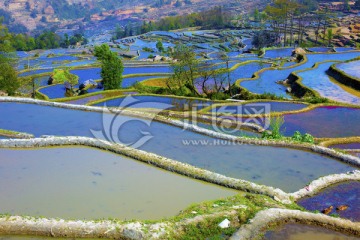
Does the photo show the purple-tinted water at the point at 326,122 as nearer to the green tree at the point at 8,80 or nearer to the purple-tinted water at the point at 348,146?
the purple-tinted water at the point at 348,146

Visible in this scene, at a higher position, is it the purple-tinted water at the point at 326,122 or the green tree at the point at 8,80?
the green tree at the point at 8,80

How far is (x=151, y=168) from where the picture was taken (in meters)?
10.8

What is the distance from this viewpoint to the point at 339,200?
364 inches

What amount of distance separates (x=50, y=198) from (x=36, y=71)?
4035cm

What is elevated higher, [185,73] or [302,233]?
[185,73]

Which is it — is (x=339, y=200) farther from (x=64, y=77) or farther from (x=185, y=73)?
(x=64, y=77)

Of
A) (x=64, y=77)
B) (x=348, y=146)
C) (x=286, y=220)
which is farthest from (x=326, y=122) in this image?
(x=64, y=77)

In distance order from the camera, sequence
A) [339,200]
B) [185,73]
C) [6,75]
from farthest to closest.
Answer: [6,75] → [185,73] → [339,200]

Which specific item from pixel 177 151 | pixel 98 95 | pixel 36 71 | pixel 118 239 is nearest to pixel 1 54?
pixel 98 95

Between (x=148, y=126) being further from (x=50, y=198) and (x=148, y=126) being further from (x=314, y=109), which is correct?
(x=314, y=109)

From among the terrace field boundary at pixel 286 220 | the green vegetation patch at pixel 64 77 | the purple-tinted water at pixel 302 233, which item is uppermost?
the green vegetation patch at pixel 64 77

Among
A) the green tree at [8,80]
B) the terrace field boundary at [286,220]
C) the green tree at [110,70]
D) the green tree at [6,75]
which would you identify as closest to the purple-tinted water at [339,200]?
the terrace field boundary at [286,220]

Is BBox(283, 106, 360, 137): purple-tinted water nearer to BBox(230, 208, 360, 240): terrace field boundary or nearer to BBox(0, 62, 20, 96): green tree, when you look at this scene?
BBox(230, 208, 360, 240): terrace field boundary

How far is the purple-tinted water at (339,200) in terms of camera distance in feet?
28.3
